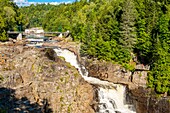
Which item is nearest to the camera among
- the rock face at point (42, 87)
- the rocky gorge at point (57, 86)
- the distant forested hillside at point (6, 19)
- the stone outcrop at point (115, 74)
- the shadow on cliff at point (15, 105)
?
the shadow on cliff at point (15, 105)

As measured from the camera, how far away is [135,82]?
47.0 metres

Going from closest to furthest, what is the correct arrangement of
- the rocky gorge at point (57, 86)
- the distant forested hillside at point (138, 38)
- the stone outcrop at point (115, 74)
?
the rocky gorge at point (57, 86), the distant forested hillside at point (138, 38), the stone outcrop at point (115, 74)

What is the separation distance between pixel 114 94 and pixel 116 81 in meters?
4.37

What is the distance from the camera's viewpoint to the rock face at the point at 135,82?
43125 mm

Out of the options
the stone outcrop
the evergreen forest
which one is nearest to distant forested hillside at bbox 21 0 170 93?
the evergreen forest

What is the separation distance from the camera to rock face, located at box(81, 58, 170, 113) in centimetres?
4312

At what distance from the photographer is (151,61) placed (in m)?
47.9

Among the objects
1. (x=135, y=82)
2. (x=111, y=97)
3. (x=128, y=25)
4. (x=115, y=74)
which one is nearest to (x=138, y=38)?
(x=128, y=25)

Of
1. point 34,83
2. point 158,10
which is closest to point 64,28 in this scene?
point 158,10

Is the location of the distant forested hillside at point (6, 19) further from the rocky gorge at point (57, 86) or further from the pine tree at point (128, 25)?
the pine tree at point (128, 25)

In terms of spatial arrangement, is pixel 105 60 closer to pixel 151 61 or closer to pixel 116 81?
pixel 116 81

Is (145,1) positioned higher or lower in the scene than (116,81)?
higher

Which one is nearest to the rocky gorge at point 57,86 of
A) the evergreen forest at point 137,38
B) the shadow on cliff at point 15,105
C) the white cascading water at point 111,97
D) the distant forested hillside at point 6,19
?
the shadow on cliff at point 15,105

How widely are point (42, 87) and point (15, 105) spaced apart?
24.9ft
